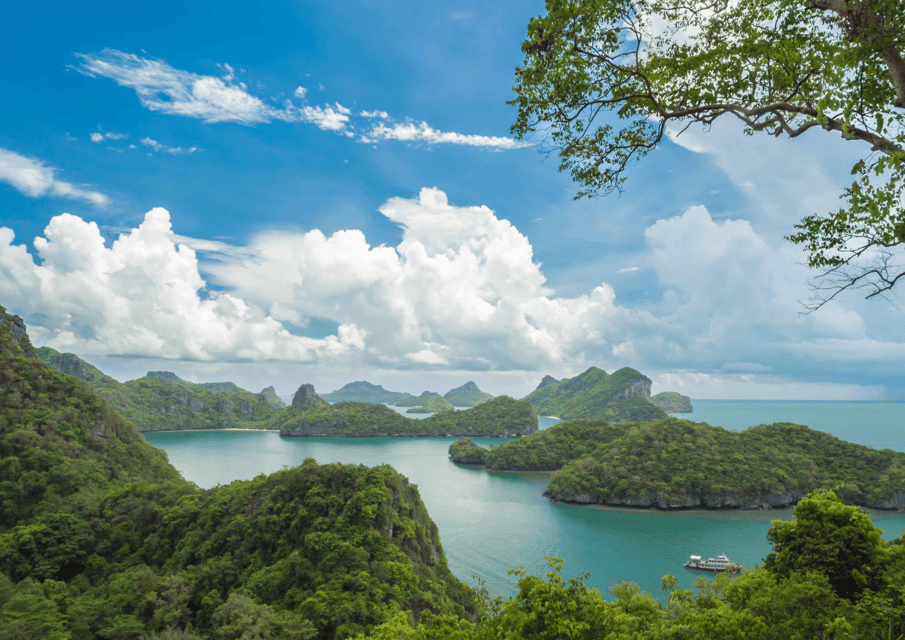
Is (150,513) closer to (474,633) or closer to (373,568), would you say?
(373,568)

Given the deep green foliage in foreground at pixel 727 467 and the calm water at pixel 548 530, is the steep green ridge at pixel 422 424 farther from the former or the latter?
the deep green foliage in foreground at pixel 727 467

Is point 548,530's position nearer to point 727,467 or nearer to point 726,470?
point 726,470

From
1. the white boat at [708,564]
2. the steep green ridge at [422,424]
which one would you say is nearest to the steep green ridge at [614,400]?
the steep green ridge at [422,424]

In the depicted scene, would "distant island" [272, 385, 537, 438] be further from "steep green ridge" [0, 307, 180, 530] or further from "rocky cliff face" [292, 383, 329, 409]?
"steep green ridge" [0, 307, 180, 530]

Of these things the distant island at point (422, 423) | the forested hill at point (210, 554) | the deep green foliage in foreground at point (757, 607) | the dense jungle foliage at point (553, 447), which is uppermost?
the deep green foliage in foreground at point (757, 607)

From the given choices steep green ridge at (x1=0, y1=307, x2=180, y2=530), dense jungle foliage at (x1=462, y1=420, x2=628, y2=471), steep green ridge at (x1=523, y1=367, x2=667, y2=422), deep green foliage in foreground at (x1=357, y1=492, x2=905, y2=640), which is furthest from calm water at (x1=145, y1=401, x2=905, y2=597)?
steep green ridge at (x1=523, y1=367, x2=667, y2=422)

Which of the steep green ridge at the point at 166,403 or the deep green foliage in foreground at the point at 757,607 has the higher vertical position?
the deep green foliage in foreground at the point at 757,607
